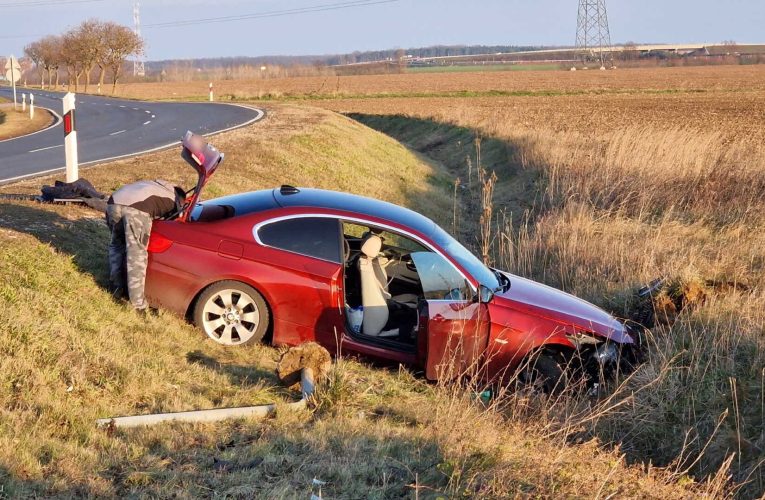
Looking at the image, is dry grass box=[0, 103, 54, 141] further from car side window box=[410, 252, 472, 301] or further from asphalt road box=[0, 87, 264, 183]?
car side window box=[410, 252, 472, 301]

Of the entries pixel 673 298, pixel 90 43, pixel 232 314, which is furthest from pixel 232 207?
pixel 90 43

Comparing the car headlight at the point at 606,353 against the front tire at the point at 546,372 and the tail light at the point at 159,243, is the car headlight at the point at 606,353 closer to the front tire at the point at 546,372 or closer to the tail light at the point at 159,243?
the front tire at the point at 546,372

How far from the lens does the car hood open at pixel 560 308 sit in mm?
7316

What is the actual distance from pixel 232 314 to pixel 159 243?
0.87 m

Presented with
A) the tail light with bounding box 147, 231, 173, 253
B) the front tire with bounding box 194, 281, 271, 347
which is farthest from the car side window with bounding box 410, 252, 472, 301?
the tail light with bounding box 147, 231, 173, 253

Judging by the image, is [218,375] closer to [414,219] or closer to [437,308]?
[437,308]

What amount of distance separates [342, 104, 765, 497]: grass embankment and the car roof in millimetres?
2078

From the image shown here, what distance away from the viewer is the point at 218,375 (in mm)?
6559

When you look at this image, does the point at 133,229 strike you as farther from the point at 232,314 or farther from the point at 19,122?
the point at 19,122

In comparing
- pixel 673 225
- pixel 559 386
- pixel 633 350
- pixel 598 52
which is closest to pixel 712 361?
pixel 633 350

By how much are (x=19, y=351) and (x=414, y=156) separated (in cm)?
2241

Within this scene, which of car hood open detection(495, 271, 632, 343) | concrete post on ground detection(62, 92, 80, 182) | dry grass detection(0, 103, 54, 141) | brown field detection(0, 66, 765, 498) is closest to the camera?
brown field detection(0, 66, 765, 498)

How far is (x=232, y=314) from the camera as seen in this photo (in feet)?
24.3

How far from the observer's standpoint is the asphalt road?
17.2 metres
